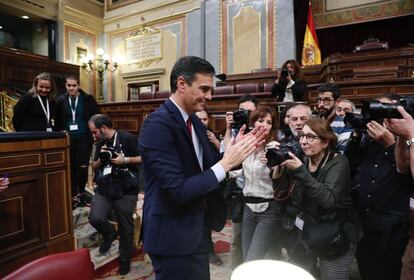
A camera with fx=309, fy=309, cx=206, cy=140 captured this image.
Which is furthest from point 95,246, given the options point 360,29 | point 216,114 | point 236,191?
point 360,29

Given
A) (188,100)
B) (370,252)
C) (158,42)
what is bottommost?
(370,252)

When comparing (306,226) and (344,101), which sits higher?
(344,101)

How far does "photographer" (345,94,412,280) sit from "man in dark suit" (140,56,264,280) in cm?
87

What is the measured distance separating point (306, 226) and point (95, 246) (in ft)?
7.26

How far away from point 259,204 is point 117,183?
3.95 ft

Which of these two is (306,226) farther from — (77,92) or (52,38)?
(52,38)

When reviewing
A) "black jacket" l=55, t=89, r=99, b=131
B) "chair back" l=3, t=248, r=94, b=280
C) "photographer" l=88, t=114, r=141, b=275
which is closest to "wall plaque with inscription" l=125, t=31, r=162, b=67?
"black jacket" l=55, t=89, r=99, b=131

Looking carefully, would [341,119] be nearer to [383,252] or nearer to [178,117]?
[383,252]

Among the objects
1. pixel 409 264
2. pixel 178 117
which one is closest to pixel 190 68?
pixel 178 117

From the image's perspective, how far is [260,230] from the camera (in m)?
1.90

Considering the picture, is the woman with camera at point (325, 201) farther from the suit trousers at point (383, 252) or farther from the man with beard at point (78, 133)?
the man with beard at point (78, 133)

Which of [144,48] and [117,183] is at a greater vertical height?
[144,48]

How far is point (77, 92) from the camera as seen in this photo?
373cm

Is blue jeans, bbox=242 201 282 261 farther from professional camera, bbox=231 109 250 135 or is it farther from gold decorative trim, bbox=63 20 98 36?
gold decorative trim, bbox=63 20 98 36
